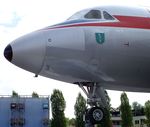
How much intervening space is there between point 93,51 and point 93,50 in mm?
36

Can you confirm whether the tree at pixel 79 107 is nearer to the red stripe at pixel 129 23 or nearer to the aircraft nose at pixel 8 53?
the red stripe at pixel 129 23

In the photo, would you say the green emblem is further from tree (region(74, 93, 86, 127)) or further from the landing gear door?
tree (region(74, 93, 86, 127))

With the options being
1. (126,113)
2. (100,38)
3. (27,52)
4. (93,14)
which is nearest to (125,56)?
(100,38)

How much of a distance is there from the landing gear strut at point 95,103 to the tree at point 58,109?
230 feet

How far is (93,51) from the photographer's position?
51.6 ft

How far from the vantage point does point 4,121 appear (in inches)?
2904

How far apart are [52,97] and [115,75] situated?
3122 inches

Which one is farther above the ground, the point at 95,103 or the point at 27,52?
the point at 27,52

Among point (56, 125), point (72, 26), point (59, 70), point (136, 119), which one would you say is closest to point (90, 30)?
point (72, 26)

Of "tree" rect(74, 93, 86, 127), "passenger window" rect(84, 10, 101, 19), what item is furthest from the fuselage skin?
"tree" rect(74, 93, 86, 127)

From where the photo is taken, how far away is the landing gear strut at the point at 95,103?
15.6 meters

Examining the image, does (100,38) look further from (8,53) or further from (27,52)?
(8,53)

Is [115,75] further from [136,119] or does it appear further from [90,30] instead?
[136,119]

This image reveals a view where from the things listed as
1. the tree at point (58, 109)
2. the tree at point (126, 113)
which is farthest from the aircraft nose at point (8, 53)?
the tree at point (126, 113)
